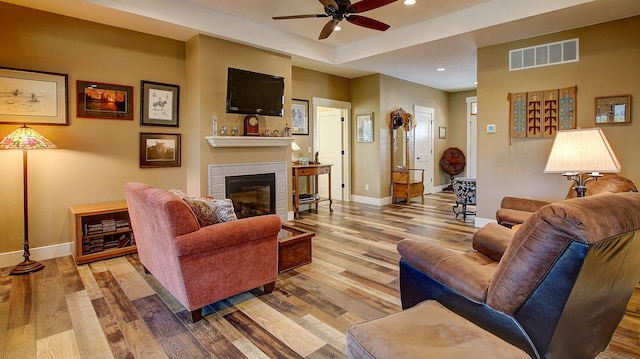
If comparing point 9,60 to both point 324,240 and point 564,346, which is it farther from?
point 564,346

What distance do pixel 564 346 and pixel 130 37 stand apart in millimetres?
4926

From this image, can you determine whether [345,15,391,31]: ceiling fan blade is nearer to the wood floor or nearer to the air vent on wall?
the air vent on wall

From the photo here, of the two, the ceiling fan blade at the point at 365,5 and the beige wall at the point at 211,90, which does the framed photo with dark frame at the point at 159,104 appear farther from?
the ceiling fan blade at the point at 365,5

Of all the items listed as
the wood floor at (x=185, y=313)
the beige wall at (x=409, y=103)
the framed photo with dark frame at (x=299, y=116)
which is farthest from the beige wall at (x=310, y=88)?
the wood floor at (x=185, y=313)

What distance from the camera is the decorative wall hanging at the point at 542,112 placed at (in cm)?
412

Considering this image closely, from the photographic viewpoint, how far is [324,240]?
170 inches

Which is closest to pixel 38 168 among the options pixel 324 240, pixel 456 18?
pixel 324 240

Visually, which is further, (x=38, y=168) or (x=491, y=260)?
(x=38, y=168)

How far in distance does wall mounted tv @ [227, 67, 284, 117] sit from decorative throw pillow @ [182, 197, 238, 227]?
2.25m

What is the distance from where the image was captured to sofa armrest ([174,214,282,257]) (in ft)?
Answer: 7.00

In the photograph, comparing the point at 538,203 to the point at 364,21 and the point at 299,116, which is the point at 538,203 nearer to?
the point at 364,21

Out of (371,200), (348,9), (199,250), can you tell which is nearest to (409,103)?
(371,200)

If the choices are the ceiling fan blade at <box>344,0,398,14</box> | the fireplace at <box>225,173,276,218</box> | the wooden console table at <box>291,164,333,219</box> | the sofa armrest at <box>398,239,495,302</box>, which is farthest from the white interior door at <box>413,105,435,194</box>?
the sofa armrest at <box>398,239,495,302</box>

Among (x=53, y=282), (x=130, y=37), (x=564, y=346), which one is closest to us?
(x=564, y=346)
